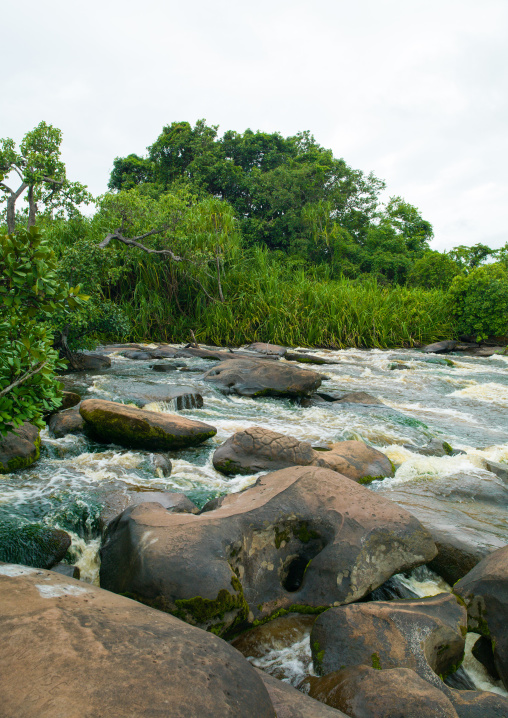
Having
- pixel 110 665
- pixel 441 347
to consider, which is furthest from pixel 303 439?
pixel 441 347

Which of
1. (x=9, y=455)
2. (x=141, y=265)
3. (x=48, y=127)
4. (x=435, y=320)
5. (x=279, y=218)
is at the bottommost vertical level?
(x=9, y=455)

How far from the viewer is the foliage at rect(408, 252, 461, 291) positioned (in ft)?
68.8

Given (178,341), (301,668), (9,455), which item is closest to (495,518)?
(301,668)

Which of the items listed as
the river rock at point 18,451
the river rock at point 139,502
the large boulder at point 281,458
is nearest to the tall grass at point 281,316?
the river rock at point 18,451

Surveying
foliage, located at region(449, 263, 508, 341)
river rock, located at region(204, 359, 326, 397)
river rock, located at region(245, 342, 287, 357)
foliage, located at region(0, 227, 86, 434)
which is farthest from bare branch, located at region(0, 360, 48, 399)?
foliage, located at region(449, 263, 508, 341)

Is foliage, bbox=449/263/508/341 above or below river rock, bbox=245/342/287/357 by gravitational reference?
above

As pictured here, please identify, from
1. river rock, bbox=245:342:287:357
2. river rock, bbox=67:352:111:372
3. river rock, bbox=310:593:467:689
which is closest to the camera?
river rock, bbox=310:593:467:689

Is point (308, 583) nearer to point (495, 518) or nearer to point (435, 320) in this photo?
point (495, 518)

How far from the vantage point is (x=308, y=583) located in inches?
111

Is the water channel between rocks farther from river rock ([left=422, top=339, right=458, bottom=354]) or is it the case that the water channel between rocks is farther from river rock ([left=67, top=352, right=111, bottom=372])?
river rock ([left=422, top=339, right=458, bottom=354])

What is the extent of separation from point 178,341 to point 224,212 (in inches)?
206

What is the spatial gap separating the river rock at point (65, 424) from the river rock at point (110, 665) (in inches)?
127

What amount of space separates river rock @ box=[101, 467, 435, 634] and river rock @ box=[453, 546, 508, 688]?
30 centimetres

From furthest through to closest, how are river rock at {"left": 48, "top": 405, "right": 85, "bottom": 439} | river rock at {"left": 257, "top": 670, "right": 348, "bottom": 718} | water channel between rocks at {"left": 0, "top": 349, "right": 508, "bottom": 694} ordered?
1. river rock at {"left": 48, "top": 405, "right": 85, "bottom": 439}
2. water channel between rocks at {"left": 0, "top": 349, "right": 508, "bottom": 694}
3. river rock at {"left": 257, "top": 670, "right": 348, "bottom": 718}
